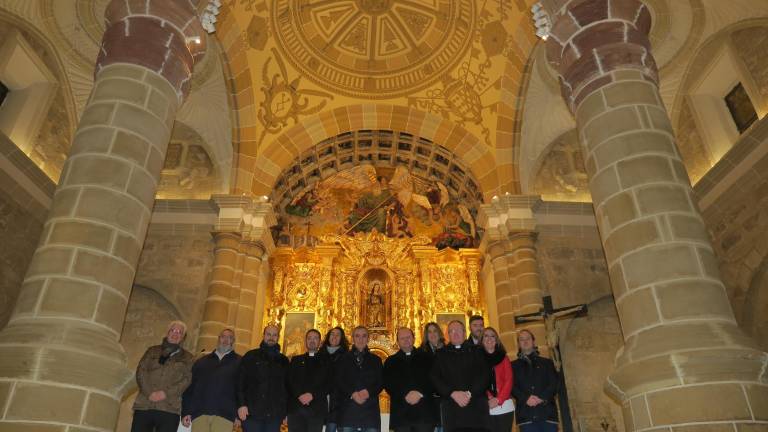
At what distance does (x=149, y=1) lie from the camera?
559 cm

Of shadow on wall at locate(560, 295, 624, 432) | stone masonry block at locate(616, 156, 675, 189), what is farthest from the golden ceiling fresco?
stone masonry block at locate(616, 156, 675, 189)

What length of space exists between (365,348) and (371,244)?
7.43 meters

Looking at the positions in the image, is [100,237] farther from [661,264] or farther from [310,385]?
[661,264]

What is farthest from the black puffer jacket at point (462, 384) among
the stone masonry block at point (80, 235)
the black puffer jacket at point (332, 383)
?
the stone masonry block at point (80, 235)

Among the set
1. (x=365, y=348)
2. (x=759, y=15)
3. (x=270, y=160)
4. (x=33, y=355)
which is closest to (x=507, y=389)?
(x=365, y=348)

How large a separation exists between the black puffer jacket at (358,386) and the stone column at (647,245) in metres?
2.03

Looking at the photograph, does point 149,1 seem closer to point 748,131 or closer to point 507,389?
point 507,389

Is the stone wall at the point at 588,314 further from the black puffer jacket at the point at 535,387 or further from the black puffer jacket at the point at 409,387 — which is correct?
the black puffer jacket at the point at 409,387

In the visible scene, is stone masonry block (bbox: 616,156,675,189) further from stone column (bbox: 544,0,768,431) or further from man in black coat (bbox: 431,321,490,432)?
man in black coat (bbox: 431,321,490,432)

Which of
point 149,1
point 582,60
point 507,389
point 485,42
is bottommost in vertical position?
point 507,389

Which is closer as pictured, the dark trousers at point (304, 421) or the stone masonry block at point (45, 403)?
the stone masonry block at point (45, 403)

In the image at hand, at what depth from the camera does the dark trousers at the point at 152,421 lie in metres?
4.87

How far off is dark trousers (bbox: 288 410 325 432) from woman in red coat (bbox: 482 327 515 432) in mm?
1609

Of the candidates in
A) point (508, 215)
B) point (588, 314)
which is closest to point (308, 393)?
point (508, 215)
